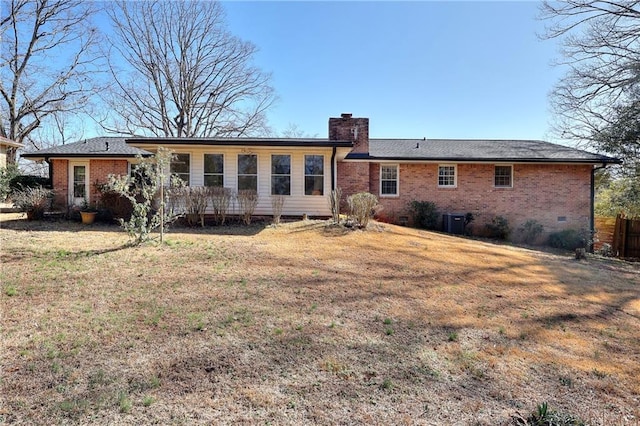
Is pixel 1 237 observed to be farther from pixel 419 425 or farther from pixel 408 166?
pixel 408 166

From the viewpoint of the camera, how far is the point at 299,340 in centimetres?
379

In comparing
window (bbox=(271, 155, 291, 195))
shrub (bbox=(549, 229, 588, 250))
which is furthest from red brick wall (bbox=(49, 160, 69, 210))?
shrub (bbox=(549, 229, 588, 250))

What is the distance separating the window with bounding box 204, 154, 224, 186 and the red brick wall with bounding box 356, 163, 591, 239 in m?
6.37

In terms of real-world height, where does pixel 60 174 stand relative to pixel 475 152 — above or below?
below

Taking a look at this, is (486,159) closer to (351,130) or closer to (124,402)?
(351,130)

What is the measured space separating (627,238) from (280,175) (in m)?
14.5

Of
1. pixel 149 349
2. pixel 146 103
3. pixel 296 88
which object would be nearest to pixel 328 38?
pixel 296 88

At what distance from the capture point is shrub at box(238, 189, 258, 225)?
11289 millimetres

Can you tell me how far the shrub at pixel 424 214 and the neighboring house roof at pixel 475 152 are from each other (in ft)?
6.43

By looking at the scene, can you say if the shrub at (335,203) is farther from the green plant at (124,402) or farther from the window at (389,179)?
the green plant at (124,402)

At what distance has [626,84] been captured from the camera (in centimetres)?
1416

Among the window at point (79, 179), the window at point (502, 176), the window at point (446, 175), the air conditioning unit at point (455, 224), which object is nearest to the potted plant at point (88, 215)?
the window at point (79, 179)

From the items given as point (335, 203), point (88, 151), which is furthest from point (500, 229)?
point (88, 151)

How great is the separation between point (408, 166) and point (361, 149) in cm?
219
